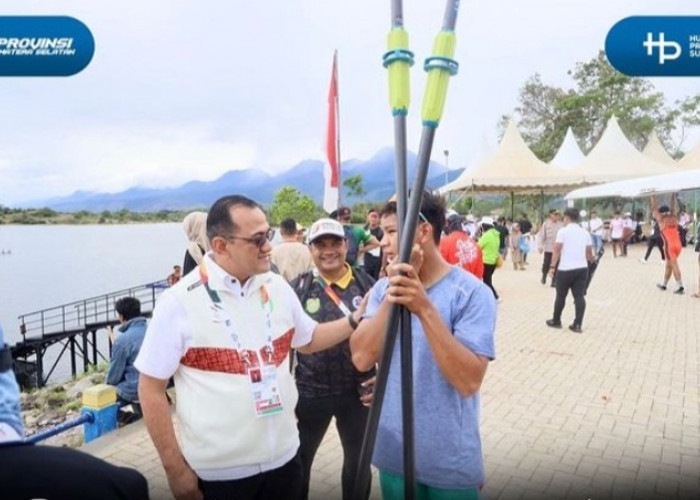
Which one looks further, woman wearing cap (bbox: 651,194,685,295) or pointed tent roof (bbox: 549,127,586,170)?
pointed tent roof (bbox: 549,127,586,170)

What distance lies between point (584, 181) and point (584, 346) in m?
14.4

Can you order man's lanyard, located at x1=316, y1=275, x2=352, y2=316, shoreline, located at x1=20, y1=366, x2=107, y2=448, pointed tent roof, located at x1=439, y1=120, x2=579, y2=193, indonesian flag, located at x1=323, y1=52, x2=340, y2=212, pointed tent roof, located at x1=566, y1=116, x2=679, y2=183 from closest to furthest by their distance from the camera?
man's lanyard, located at x1=316, y1=275, x2=352, y2=316, indonesian flag, located at x1=323, y1=52, x2=340, y2=212, shoreline, located at x1=20, y1=366, x2=107, y2=448, pointed tent roof, located at x1=439, y1=120, x2=579, y2=193, pointed tent roof, located at x1=566, y1=116, x2=679, y2=183

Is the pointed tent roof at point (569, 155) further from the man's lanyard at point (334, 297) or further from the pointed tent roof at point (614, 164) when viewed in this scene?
the man's lanyard at point (334, 297)

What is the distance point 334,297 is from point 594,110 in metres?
35.5

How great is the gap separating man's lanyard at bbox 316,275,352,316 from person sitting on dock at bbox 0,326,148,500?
172cm

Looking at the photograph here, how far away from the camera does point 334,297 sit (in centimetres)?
278

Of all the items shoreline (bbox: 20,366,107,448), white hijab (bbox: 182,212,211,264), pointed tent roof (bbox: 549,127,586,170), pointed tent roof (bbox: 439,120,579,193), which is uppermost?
pointed tent roof (bbox: 549,127,586,170)

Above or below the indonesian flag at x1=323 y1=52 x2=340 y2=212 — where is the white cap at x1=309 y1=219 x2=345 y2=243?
below

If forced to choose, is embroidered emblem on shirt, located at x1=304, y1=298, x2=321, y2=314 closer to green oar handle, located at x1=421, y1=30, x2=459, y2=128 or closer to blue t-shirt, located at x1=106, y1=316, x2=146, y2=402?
green oar handle, located at x1=421, y1=30, x2=459, y2=128

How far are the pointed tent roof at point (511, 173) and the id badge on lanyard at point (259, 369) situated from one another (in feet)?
55.1

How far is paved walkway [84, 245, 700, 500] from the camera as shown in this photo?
342 cm

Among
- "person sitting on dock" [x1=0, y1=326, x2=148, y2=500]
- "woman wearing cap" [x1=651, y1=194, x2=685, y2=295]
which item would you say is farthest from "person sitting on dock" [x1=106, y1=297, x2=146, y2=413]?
"woman wearing cap" [x1=651, y1=194, x2=685, y2=295]

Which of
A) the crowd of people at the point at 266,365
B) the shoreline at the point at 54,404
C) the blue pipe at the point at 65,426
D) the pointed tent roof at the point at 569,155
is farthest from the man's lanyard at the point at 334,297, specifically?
the pointed tent roof at the point at 569,155

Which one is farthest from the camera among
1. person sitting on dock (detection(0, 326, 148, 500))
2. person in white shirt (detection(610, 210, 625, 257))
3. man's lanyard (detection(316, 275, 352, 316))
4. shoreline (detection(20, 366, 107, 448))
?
person in white shirt (detection(610, 210, 625, 257))
